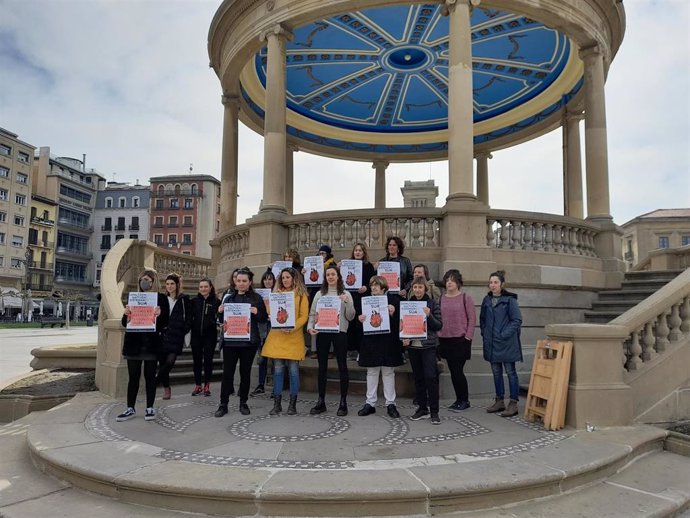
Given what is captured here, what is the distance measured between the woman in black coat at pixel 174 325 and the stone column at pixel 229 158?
635 cm

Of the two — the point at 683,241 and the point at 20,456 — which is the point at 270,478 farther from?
the point at 683,241

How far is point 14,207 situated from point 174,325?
74.3m

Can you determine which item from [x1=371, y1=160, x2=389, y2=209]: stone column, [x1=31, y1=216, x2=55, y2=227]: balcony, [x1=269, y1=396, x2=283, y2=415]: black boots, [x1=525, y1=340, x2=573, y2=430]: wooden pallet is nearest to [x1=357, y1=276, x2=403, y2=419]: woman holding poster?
[x1=269, y1=396, x2=283, y2=415]: black boots

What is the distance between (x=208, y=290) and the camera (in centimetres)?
831

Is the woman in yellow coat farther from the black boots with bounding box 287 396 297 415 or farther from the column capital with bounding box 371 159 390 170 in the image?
the column capital with bounding box 371 159 390 170

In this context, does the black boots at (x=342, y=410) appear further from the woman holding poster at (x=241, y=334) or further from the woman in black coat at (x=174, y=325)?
the woman in black coat at (x=174, y=325)

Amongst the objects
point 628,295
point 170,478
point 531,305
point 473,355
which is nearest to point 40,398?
point 170,478

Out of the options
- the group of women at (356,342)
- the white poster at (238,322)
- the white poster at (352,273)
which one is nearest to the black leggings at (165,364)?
the group of women at (356,342)

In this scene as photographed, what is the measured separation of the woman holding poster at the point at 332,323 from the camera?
6648 millimetres

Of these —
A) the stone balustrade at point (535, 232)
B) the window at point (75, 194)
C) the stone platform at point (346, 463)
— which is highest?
the window at point (75, 194)

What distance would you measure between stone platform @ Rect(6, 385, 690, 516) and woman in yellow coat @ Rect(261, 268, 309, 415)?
0.35 meters

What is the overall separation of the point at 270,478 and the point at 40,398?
5.89m

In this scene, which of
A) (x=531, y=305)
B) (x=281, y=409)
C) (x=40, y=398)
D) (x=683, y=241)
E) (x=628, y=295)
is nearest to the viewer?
(x=281, y=409)

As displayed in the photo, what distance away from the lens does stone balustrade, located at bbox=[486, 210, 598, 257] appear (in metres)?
9.51
